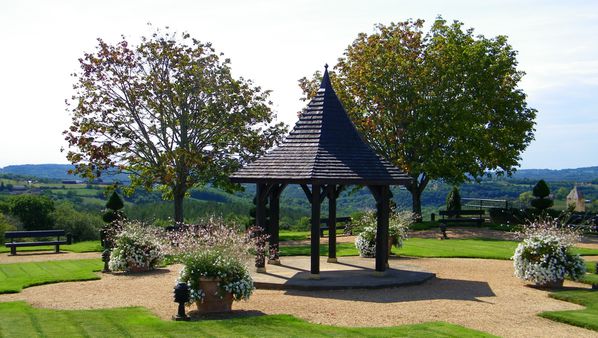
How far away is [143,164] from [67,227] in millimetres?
6423

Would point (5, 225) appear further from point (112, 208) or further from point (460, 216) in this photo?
point (460, 216)

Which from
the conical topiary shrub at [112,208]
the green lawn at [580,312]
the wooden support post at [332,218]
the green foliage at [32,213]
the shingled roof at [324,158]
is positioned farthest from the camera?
the green foliage at [32,213]

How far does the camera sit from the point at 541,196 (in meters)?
34.3

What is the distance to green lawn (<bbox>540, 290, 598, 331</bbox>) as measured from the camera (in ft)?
39.9

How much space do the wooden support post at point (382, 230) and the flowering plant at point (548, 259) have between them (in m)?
3.45

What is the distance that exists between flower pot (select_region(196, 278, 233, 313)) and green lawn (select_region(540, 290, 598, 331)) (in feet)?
20.8

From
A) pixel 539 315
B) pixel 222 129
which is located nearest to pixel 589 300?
pixel 539 315

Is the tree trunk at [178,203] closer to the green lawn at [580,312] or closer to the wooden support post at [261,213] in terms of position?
the wooden support post at [261,213]

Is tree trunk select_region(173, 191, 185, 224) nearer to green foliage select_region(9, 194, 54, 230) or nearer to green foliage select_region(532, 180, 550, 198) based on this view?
green foliage select_region(9, 194, 54, 230)

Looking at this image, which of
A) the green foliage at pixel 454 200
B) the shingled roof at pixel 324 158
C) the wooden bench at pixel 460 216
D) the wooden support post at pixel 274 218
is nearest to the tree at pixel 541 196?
the wooden bench at pixel 460 216

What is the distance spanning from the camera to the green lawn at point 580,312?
478 inches

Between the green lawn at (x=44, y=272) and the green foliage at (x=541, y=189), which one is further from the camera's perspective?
the green foliage at (x=541, y=189)

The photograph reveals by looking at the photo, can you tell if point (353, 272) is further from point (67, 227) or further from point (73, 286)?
point (67, 227)

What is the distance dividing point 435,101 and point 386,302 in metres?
21.8
